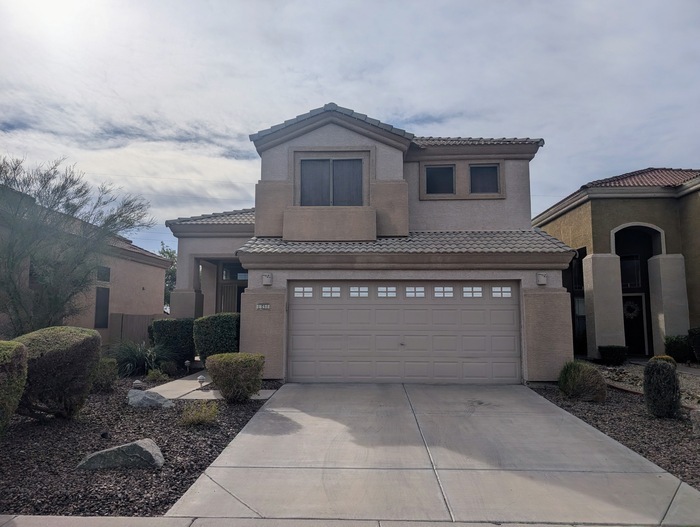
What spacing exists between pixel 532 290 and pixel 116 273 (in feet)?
52.1

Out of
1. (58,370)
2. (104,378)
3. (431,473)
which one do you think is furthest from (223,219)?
(431,473)

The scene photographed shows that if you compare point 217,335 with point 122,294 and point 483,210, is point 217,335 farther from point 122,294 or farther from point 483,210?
point 122,294

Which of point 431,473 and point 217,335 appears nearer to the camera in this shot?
point 431,473

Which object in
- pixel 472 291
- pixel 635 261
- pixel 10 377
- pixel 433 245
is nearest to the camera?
pixel 10 377

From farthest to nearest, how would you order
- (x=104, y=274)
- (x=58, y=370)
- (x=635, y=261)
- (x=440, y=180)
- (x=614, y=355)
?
(x=635, y=261) → (x=104, y=274) → (x=614, y=355) → (x=440, y=180) → (x=58, y=370)

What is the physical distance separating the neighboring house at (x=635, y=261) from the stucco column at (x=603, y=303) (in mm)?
31

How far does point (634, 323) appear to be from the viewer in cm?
1878

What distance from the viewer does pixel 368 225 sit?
12.8 metres

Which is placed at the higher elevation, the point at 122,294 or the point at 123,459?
the point at 122,294

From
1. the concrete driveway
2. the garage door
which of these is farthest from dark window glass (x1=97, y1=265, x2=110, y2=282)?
the concrete driveway

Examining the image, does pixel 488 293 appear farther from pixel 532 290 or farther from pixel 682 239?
pixel 682 239

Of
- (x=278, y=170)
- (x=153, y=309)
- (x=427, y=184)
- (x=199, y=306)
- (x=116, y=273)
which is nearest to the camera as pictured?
(x=278, y=170)

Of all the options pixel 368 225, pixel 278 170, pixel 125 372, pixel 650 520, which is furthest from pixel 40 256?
pixel 650 520

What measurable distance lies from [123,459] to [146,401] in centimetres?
305
